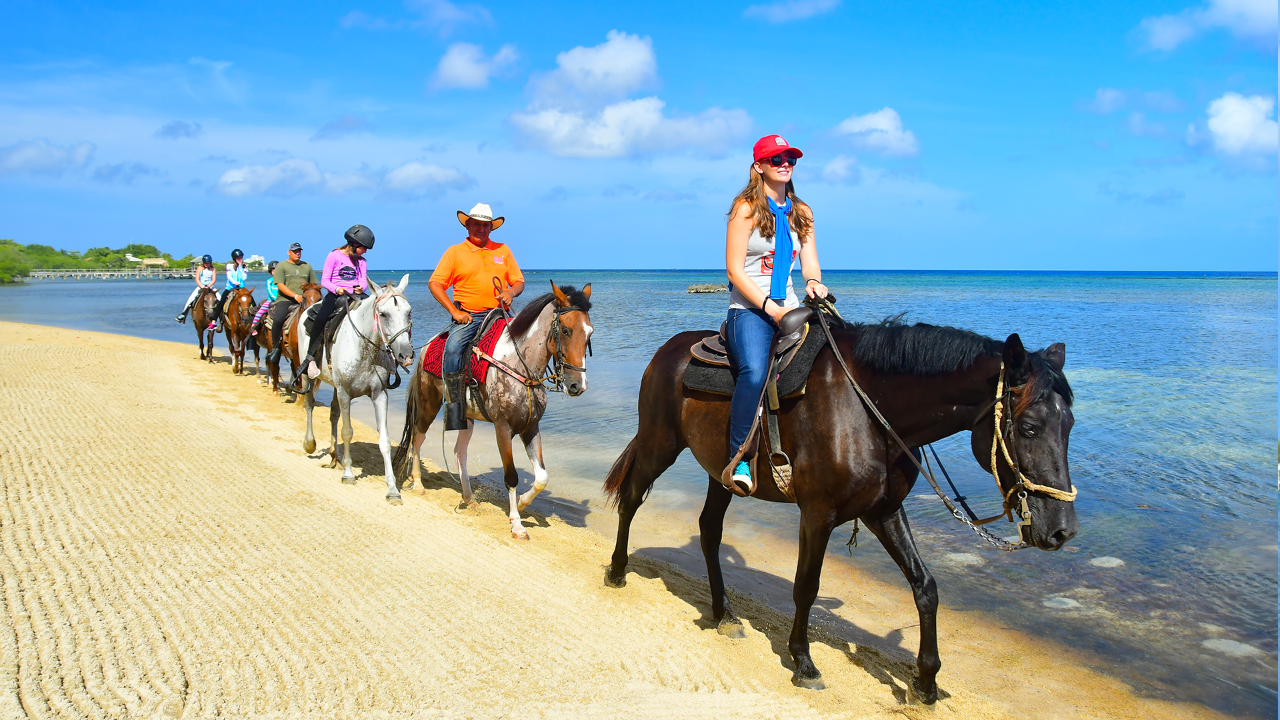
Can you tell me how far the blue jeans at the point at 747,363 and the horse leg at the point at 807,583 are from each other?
0.62 metres

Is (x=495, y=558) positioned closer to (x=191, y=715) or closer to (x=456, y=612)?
(x=456, y=612)

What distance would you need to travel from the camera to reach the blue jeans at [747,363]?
14.1 ft

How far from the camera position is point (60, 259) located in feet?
371

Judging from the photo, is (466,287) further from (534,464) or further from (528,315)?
(534,464)

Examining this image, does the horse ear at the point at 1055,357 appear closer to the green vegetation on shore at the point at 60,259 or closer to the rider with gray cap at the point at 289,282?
the rider with gray cap at the point at 289,282

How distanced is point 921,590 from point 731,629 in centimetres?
141

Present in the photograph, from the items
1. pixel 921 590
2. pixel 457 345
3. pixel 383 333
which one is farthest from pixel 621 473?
pixel 383 333

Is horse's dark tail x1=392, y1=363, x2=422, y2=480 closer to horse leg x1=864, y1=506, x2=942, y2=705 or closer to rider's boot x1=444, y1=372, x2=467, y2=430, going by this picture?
rider's boot x1=444, y1=372, x2=467, y2=430

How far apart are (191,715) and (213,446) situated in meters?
6.76

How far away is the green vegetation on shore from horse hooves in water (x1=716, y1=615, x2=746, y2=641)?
91287 mm

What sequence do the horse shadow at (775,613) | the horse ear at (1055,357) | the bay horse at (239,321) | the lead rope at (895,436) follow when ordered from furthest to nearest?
1. the bay horse at (239,321)
2. the horse shadow at (775,613)
3. the lead rope at (895,436)
4. the horse ear at (1055,357)

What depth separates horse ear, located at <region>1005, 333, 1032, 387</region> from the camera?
3513 mm

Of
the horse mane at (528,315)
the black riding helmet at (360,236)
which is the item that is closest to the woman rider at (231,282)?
the black riding helmet at (360,236)

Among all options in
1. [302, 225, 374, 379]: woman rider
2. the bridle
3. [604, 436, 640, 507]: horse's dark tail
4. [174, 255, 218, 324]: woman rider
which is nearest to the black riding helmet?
[302, 225, 374, 379]: woman rider
